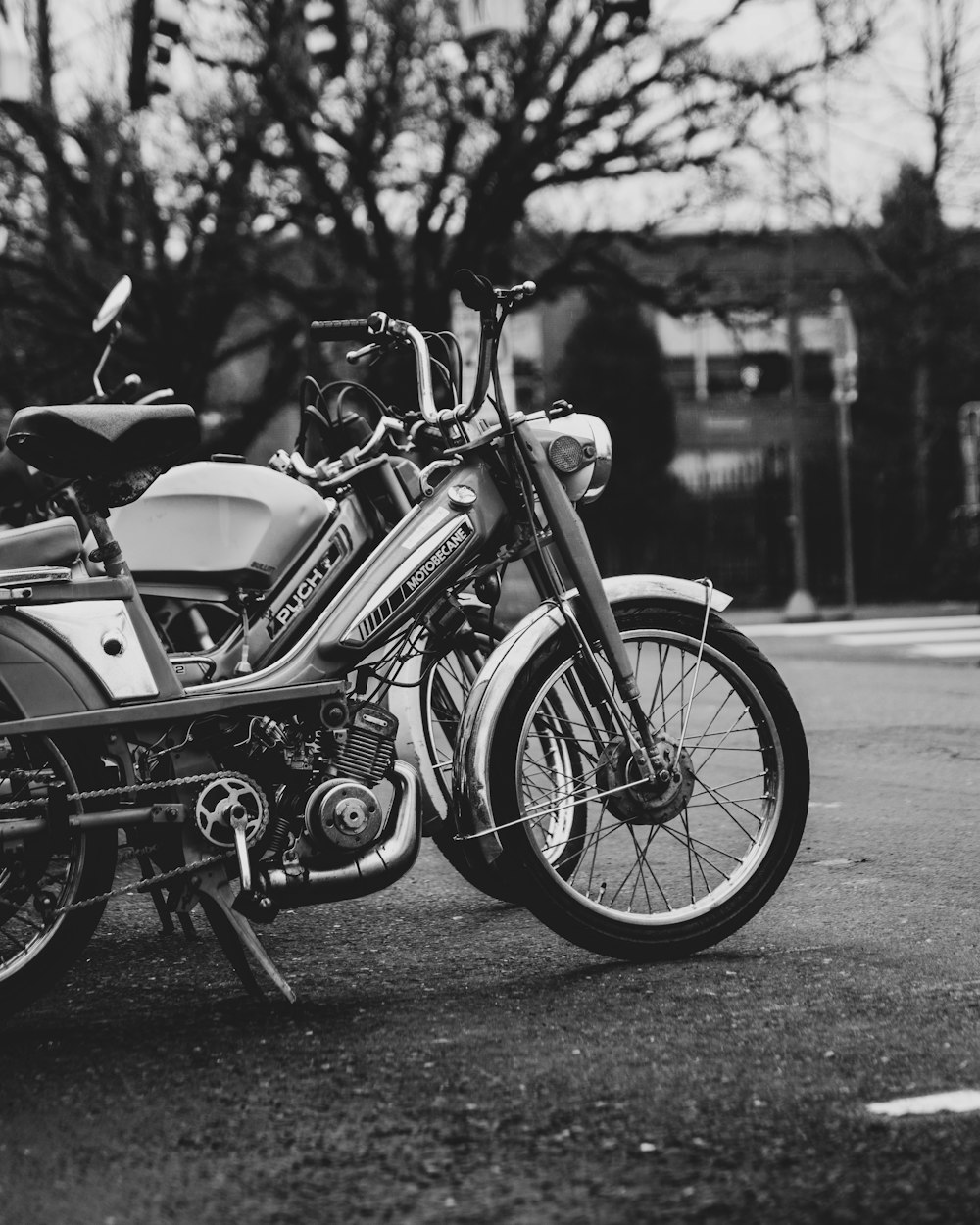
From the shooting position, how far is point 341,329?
12.3 feet

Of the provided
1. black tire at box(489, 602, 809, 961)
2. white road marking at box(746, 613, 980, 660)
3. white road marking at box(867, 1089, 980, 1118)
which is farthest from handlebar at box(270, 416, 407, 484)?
white road marking at box(746, 613, 980, 660)

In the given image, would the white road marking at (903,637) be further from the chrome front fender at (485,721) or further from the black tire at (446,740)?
the chrome front fender at (485,721)

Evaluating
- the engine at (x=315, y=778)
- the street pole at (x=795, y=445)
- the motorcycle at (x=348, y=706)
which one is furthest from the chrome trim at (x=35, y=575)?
the street pole at (x=795, y=445)

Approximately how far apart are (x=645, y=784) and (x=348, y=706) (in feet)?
2.30

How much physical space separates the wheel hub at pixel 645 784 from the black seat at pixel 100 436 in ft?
3.88

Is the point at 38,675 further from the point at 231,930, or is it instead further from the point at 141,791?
the point at 231,930

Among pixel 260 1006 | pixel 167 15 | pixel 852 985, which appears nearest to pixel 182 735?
pixel 260 1006

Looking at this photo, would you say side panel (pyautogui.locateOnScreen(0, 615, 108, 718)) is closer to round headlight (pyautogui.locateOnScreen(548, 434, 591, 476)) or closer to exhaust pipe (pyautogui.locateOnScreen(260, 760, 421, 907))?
exhaust pipe (pyautogui.locateOnScreen(260, 760, 421, 907))

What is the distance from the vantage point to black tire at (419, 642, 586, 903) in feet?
13.0

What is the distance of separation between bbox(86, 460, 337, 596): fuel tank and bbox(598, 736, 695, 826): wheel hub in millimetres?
899

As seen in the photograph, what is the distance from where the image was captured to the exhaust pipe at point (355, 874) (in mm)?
3396

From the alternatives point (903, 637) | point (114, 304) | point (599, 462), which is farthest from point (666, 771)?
point (903, 637)

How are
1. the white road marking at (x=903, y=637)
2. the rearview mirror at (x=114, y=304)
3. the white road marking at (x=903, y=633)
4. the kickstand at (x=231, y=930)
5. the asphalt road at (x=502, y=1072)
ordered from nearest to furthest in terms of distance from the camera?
the asphalt road at (x=502, y=1072) < the kickstand at (x=231, y=930) < the rearview mirror at (x=114, y=304) < the white road marking at (x=903, y=633) < the white road marking at (x=903, y=637)

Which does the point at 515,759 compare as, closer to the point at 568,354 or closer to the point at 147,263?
the point at 147,263
